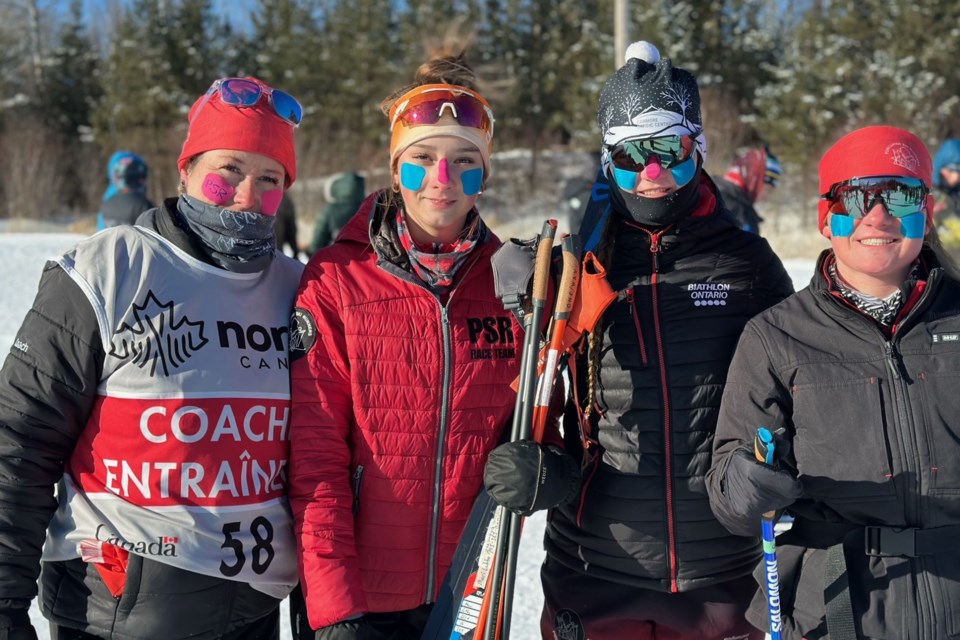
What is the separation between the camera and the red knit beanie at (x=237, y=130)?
2355 mm

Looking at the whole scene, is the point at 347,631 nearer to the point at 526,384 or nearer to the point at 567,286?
the point at 526,384

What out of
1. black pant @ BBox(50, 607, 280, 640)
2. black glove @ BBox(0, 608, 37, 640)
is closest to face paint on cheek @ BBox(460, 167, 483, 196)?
black pant @ BBox(50, 607, 280, 640)

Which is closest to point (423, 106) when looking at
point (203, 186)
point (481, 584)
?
point (203, 186)

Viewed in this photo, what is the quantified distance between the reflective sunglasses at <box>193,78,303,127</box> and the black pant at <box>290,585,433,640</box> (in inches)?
A: 51.1

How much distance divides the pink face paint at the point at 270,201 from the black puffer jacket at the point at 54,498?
0.51 metres

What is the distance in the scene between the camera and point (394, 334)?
2301 millimetres

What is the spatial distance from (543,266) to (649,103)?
1.83 feet

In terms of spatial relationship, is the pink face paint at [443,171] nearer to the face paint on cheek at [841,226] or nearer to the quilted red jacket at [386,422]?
the quilted red jacket at [386,422]

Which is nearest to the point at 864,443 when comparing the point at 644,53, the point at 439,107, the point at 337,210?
the point at 644,53

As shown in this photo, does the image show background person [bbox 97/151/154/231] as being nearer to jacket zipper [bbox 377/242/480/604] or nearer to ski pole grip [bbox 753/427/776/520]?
jacket zipper [bbox 377/242/480/604]

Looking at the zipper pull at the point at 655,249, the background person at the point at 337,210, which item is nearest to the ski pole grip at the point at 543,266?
the zipper pull at the point at 655,249

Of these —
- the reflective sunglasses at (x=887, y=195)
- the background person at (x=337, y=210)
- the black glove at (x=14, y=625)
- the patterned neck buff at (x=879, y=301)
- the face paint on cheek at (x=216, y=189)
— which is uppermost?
the background person at (x=337, y=210)

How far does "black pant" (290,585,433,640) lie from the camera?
219cm

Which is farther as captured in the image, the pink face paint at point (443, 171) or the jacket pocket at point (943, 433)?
the pink face paint at point (443, 171)
